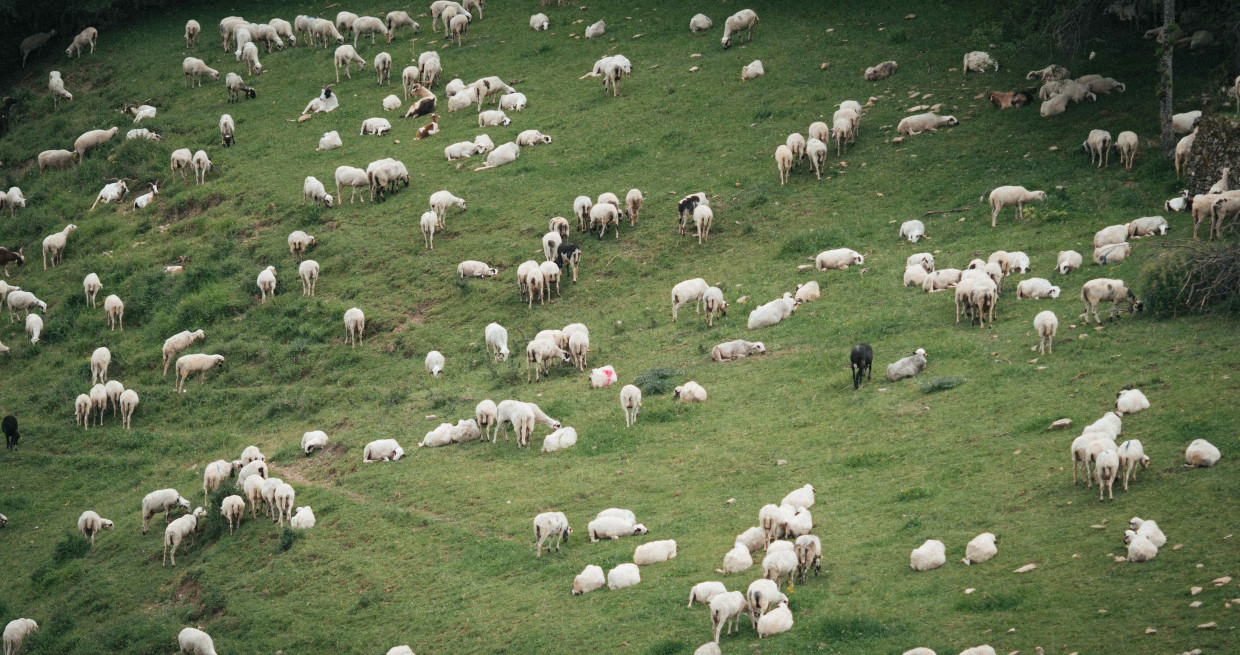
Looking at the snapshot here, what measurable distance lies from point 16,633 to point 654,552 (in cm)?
1127

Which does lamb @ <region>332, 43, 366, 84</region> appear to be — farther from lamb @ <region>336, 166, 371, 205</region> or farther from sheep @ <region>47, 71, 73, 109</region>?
sheep @ <region>47, 71, 73, 109</region>

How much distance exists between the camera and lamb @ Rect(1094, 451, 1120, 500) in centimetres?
1445

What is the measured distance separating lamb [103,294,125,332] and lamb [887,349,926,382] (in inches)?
870

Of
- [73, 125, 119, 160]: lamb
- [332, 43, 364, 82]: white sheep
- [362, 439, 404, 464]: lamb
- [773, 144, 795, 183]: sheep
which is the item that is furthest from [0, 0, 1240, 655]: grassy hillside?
[73, 125, 119, 160]: lamb

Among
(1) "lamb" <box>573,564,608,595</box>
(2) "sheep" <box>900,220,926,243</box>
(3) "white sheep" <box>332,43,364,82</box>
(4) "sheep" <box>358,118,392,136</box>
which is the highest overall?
(3) "white sheep" <box>332,43,364,82</box>

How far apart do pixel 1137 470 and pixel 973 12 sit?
1103 inches

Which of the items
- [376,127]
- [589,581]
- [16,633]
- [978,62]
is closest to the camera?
[589,581]

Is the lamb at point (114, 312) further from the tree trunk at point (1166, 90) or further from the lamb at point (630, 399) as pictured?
the tree trunk at point (1166, 90)

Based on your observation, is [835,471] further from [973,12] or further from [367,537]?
[973,12]

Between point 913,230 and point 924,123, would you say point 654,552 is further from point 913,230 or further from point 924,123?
point 924,123

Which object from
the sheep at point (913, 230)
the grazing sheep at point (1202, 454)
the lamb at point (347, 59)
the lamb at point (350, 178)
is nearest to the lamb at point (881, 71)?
the sheep at point (913, 230)

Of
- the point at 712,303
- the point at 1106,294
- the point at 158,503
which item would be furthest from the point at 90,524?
the point at 1106,294

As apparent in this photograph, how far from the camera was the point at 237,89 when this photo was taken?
44.4m

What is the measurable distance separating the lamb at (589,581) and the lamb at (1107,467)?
6753mm
